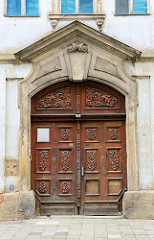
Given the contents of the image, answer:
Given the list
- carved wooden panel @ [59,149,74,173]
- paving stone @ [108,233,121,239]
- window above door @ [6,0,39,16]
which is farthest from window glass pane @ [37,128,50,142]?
paving stone @ [108,233,121,239]

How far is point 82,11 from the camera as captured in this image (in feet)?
30.1

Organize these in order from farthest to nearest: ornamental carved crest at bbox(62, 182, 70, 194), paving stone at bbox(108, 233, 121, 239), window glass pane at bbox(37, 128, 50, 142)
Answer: window glass pane at bbox(37, 128, 50, 142)
ornamental carved crest at bbox(62, 182, 70, 194)
paving stone at bbox(108, 233, 121, 239)

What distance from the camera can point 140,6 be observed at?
9156 millimetres

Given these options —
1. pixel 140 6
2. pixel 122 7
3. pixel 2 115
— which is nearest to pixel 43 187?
pixel 2 115

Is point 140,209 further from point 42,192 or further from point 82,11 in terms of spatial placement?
point 82,11

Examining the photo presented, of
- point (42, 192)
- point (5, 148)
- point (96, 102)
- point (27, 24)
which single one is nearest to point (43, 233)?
point (42, 192)

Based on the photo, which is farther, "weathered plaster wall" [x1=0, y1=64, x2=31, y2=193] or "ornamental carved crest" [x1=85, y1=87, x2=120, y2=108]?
"ornamental carved crest" [x1=85, y1=87, x2=120, y2=108]

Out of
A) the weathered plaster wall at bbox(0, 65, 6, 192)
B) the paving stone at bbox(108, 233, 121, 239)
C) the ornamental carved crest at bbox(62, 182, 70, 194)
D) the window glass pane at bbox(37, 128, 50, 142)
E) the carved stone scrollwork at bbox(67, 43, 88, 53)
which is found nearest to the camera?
the paving stone at bbox(108, 233, 121, 239)

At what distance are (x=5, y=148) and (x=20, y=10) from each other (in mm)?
3416

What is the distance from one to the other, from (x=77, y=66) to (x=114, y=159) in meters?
2.43

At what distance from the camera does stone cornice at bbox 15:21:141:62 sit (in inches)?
345

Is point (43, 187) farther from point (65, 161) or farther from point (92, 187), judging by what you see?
point (92, 187)

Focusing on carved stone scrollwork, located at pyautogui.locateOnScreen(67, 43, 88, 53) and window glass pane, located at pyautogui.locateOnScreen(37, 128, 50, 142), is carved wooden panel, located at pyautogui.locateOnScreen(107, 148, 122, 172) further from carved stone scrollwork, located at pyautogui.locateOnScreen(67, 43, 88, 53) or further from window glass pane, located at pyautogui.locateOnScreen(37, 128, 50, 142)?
carved stone scrollwork, located at pyautogui.locateOnScreen(67, 43, 88, 53)

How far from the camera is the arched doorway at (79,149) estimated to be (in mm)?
8961
